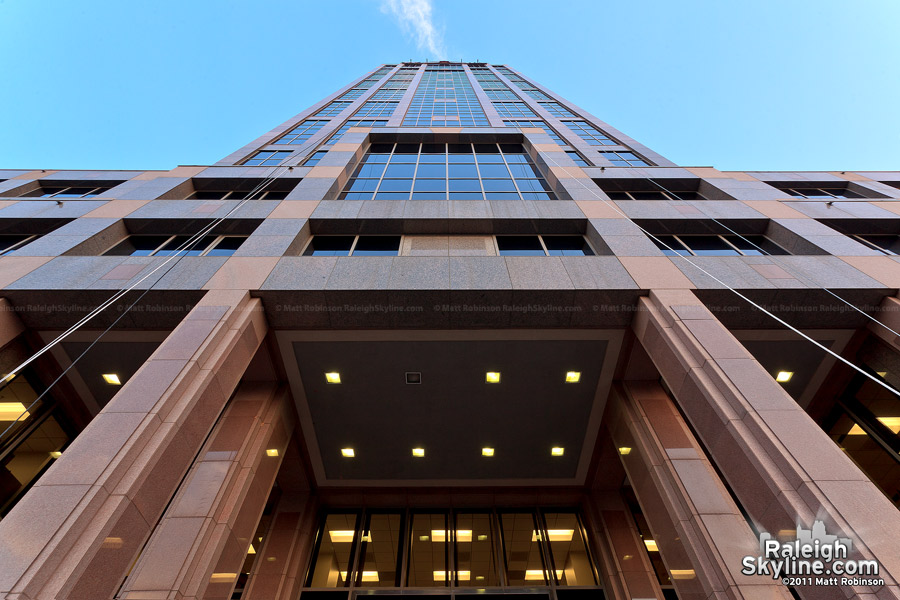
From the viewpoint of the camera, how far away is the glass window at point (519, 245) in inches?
494

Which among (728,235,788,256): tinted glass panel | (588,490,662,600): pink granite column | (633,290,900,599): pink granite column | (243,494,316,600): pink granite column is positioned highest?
(728,235,788,256): tinted glass panel

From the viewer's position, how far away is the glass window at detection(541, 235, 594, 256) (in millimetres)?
12375

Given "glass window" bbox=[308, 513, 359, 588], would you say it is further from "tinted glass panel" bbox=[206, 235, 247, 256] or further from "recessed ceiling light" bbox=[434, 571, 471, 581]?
"tinted glass panel" bbox=[206, 235, 247, 256]

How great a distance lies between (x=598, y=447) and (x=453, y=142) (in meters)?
16.0

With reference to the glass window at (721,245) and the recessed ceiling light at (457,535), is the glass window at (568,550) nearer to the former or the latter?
the recessed ceiling light at (457,535)

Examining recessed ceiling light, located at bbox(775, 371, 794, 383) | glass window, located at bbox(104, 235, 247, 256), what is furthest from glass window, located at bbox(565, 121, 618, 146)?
glass window, located at bbox(104, 235, 247, 256)

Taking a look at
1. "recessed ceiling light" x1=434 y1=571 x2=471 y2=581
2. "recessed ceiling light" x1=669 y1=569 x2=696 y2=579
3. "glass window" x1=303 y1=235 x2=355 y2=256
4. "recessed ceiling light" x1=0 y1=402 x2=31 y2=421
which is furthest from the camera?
"recessed ceiling light" x1=434 y1=571 x2=471 y2=581

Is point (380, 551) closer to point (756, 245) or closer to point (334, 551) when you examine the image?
point (334, 551)

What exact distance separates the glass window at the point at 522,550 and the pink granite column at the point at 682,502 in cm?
508

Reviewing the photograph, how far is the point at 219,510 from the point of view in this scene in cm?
830

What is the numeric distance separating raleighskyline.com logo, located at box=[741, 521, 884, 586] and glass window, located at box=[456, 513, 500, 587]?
9185mm

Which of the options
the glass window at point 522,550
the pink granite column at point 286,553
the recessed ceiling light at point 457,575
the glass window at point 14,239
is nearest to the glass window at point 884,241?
the glass window at point 522,550

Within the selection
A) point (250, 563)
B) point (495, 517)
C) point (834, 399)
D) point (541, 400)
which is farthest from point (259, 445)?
point (834, 399)

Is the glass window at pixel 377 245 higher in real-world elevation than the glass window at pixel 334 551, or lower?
higher
